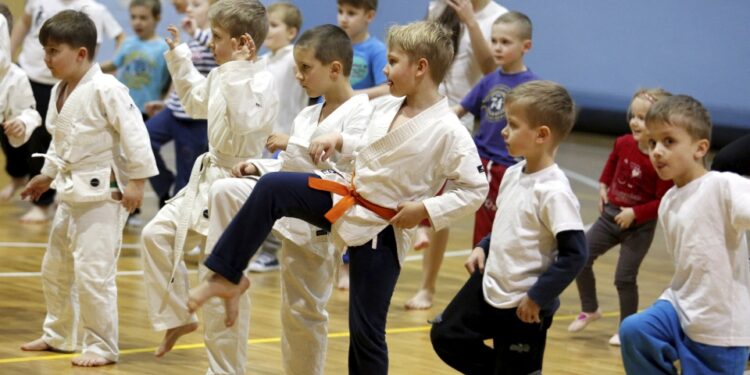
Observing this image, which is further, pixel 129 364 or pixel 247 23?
pixel 129 364

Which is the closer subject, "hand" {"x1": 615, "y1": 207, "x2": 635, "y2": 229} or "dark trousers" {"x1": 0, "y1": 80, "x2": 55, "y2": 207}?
"hand" {"x1": 615, "y1": 207, "x2": 635, "y2": 229}

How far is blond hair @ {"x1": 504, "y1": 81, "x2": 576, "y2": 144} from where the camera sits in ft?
12.6

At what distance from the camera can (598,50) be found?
14.0m

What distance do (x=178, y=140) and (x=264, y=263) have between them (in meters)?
1.25

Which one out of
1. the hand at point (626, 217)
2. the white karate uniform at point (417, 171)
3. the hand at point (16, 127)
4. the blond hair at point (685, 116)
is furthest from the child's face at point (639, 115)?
the hand at point (16, 127)

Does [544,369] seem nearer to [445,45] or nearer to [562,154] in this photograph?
[445,45]

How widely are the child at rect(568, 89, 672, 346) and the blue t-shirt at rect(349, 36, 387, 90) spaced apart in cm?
148

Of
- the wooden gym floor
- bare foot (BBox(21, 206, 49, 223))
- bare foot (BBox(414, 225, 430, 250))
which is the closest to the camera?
the wooden gym floor

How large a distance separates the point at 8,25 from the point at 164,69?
3248mm

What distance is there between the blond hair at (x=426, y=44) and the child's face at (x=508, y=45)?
6.52 feet

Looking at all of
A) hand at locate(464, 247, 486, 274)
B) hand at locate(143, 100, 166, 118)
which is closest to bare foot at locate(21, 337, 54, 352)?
hand at locate(464, 247, 486, 274)

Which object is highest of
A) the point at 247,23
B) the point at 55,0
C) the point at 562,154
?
the point at 247,23

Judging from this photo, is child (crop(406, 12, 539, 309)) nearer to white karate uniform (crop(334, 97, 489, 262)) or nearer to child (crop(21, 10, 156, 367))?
child (crop(21, 10, 156, 367))

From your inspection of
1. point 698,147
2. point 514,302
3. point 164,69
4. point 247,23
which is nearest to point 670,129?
point 698,147
